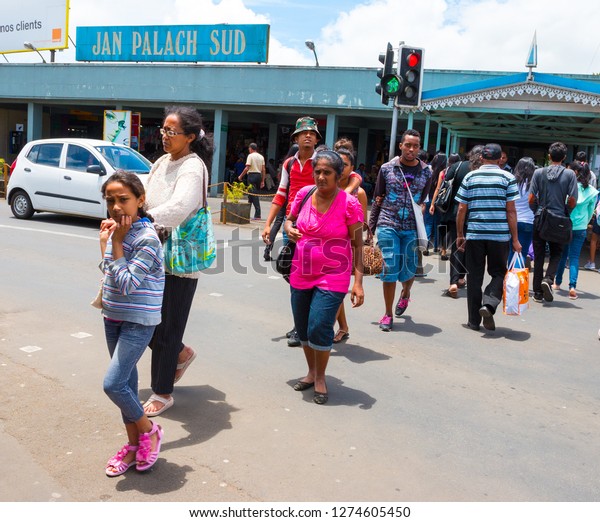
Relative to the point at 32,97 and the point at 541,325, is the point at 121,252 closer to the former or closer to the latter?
the point at 541,325

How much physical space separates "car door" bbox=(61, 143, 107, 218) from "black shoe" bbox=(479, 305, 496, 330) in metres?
7.78

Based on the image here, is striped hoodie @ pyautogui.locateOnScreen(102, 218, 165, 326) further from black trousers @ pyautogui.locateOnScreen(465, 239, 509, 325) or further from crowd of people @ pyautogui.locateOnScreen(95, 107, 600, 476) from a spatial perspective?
black trousers @ pyautogui.locateOnScreen(465, 239, 509, 325)

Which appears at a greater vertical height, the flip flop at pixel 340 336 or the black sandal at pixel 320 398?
the flip flop at pixel 340 336

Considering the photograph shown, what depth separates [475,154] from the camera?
762 centimetres

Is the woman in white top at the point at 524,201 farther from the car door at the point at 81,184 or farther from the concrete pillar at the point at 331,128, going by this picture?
the concrete pillar at the point at 331,128

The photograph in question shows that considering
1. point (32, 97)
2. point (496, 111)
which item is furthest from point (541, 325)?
point (32, 97)

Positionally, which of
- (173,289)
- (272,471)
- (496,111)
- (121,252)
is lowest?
(272,471)

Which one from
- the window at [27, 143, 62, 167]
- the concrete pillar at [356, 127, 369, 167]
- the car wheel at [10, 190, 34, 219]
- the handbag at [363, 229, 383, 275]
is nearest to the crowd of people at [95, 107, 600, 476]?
the handbag at [363, 229, 383, 275]

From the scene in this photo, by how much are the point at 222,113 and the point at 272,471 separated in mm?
21036

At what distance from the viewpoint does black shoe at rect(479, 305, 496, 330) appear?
664cm

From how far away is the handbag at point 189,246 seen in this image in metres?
4.09

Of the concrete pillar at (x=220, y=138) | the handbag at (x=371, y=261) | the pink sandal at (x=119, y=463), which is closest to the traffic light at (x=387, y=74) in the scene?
the handbag at (x=371, y=261)

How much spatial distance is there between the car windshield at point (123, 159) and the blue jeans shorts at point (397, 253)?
7147 mm

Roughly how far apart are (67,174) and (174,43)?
1308 centimetres
